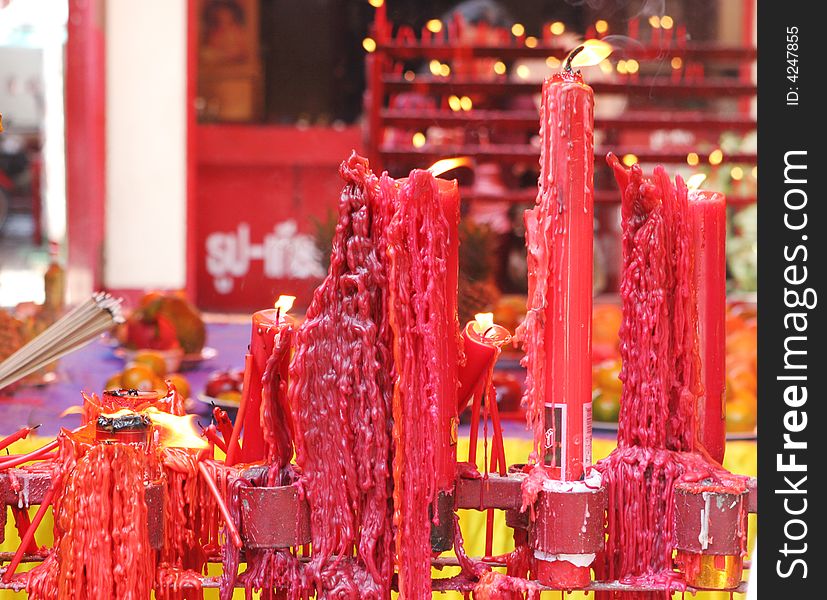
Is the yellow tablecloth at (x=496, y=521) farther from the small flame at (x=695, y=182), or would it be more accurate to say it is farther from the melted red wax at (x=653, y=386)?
the small flame at (x=695, y=182)

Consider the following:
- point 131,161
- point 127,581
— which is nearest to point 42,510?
point 127,581

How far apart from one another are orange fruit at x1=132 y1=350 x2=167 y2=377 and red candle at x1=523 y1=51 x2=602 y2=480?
33.8 inches

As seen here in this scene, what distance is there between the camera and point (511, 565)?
72 cm

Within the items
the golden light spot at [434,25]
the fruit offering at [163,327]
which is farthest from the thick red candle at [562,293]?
the golden light spot at [434,25]

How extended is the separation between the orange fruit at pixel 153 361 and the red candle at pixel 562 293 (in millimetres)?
858

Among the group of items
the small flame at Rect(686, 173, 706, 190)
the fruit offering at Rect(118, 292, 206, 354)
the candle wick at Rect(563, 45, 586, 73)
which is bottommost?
the fruit offering at Rect(118, 292, 206, 354)

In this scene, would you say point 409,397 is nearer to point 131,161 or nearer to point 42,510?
point 42,510

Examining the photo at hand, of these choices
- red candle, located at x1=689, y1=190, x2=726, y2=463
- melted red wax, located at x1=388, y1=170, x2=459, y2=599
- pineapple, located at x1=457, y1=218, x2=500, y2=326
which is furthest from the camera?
pineapple, located at x1=457, y1=218, x2=500, y2=326

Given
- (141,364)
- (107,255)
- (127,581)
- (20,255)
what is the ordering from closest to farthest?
1. (127,581)
2. (141,364)
3. (107,255)
4. (20,255)

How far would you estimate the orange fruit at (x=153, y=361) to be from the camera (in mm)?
1414

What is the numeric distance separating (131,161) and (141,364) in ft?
1.82

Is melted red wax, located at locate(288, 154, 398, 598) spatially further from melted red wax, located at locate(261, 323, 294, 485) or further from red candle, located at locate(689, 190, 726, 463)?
red candle, located at locate(689, 190, 726, 463)

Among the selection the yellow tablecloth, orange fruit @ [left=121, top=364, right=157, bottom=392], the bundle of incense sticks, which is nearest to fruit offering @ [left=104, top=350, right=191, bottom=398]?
orange fruit @ [left=121, top=364, right=157, bottom=392]

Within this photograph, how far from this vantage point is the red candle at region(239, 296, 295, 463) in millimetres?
661
